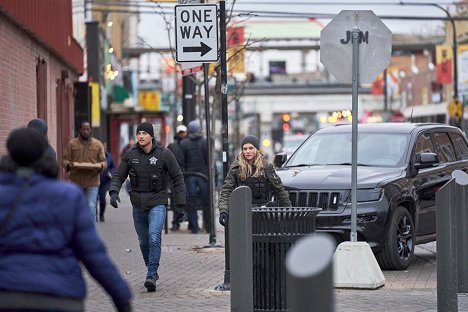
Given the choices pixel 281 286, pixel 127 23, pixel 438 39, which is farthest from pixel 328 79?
pixel 281 286

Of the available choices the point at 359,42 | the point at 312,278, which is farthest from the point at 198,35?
the point at 312,278

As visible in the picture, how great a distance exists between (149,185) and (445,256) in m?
3.80

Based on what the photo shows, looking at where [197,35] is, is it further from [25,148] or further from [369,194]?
[25,148]

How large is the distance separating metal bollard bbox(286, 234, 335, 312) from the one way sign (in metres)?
9.23

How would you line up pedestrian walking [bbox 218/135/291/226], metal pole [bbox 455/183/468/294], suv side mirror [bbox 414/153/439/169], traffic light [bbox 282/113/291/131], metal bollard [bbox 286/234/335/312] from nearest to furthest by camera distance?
metal bollard [bbox 286/234/335/312] → metal pole [bbox 455/183/468/294] → pedestrian walking [bbox 218/135/291/226] → suv side mirror [bbox 414/153/439/169] → traffic light [bbox 282/113/291/131]

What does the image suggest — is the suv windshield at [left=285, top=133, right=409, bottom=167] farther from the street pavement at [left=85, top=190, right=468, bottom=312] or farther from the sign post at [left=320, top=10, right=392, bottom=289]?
the sign post at [left=320, top=10, right=392, bottom=289]

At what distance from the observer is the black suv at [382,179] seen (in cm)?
1462

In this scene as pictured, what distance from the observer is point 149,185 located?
12.9 meters

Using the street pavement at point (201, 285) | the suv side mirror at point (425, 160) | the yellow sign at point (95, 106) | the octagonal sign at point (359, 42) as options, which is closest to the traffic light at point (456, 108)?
the yellow sign at point (95, 106)

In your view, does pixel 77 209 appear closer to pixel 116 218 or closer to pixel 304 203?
pixel 304 203

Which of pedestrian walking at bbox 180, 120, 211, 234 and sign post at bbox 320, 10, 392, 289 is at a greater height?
sign post at bbox 320, 10, 392, 289

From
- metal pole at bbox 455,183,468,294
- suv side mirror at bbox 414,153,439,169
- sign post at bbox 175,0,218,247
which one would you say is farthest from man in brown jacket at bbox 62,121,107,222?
metal pole at bbox 455,183,468,294

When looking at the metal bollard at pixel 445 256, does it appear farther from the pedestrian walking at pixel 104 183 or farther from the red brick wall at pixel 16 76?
the pedestrian walking at pixel 104 183

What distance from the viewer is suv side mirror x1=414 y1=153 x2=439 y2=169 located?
1548 centimetres
